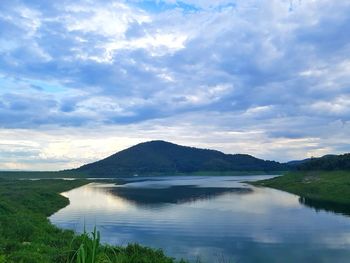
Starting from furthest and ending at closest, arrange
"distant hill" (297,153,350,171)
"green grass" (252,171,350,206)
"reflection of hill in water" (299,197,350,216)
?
"distant hill" (297,153,350,171)
"green grass" (252,171,350,206)
"reflection of hill in water" (299,197,350,216)

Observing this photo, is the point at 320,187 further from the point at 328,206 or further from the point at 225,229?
the point at 225,229

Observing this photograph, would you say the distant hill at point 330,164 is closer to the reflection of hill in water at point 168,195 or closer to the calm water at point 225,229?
the reflection of hill in water at point 168,195

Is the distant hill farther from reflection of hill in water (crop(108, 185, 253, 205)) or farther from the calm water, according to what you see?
the calm water

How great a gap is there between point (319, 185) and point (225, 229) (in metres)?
65.7

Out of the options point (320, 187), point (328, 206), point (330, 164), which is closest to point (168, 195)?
point (328, 206)

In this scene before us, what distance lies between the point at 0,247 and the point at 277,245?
1041 inches

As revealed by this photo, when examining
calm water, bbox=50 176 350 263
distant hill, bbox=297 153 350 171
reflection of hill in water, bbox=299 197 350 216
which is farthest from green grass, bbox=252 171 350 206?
calm water, bbox=50 176 350 263

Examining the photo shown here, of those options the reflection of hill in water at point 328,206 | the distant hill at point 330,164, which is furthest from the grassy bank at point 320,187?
the distant hill at point 330,164

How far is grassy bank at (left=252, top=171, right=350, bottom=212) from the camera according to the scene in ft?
269

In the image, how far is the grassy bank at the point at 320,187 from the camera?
81.9 metres

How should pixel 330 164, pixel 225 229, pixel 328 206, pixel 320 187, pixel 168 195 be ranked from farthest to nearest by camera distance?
pixel 330 164
pixel 320 187
pixel 168 195
pixel 328 206
pixel 225 229

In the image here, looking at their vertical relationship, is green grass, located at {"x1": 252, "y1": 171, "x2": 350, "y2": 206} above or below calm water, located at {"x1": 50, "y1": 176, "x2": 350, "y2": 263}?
above

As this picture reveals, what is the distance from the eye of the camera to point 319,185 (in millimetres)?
107188

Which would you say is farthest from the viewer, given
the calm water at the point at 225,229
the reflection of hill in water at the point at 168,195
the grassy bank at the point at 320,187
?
the reflection of hill in water at the point at 168,195
